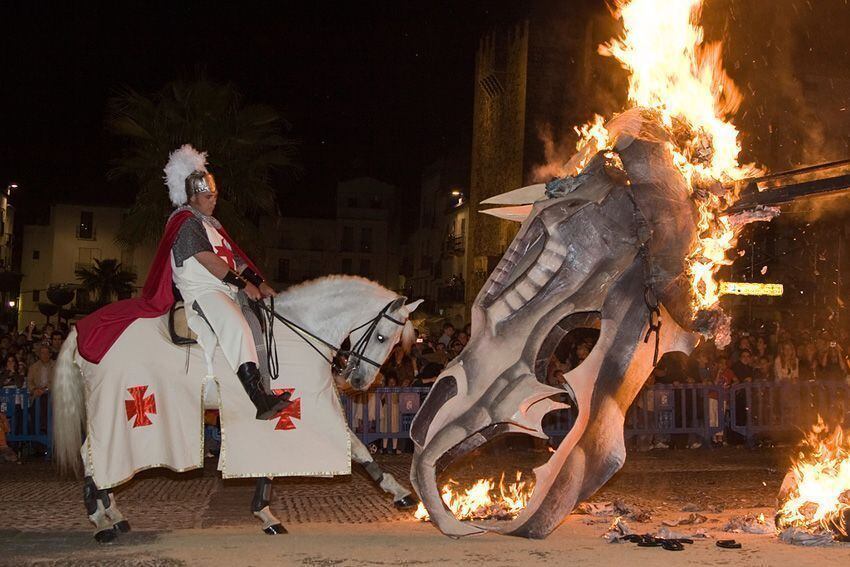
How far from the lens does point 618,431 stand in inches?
248

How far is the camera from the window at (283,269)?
7112cm

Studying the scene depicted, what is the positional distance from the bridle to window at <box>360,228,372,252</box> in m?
63.5

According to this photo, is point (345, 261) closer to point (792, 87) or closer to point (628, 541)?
point (792, 87)

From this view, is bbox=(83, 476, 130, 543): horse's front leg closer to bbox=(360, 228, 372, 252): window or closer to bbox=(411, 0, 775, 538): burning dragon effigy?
bbox=(411, 0, 775, 538): burning dragon effigy

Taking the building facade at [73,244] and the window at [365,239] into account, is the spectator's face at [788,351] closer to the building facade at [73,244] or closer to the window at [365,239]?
the building facade at [73,244]

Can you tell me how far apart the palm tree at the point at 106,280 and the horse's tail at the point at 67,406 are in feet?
166

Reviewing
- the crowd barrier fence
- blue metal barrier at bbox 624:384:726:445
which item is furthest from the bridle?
blue metal barrier at bbox 624:384:726:445

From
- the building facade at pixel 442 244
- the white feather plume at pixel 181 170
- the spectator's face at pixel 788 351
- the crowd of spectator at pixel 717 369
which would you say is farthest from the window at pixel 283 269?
the white feather plume at pixel 181 170

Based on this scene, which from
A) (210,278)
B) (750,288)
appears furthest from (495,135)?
(210,278)

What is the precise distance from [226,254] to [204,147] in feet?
36.8

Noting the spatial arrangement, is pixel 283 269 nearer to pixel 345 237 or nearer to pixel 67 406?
pixel 345 237

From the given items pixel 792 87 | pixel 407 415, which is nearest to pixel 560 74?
pixel 792 87

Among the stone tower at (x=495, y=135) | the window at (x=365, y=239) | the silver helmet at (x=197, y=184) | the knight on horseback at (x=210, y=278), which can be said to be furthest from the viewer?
the window at (x=365, y=239)

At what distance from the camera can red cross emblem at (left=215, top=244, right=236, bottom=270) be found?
7.26 m
